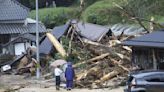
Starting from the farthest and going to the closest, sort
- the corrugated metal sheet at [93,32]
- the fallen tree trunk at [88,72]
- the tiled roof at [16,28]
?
the tiled roof at [16,28] < the corrugated metal sheet at [93,32] < the fallen tree trunk at [88,72]

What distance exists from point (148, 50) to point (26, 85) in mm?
7636

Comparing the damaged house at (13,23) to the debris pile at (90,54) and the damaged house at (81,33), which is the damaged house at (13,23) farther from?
the debris pile at (90,54)

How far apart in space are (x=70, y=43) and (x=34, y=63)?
117 inches

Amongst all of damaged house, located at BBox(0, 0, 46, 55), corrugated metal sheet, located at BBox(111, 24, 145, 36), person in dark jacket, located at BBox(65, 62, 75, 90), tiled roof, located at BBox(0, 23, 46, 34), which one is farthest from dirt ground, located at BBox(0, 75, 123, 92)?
tiled roof, located at BBox(0, 23, 46, 34)

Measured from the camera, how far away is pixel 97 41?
37375 mm

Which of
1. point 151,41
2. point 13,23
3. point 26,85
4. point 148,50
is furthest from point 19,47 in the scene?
point 151,41

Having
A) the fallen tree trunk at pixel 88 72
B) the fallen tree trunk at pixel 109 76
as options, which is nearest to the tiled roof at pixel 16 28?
the fallen tree trunk at pixel 88 72

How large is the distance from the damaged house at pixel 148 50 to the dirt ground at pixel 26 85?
251 cm

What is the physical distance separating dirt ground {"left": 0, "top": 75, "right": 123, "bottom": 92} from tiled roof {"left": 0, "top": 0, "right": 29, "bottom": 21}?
16.2m

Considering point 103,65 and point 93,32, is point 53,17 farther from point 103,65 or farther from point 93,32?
point 103,65

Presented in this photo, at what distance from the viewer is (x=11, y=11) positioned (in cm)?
5344

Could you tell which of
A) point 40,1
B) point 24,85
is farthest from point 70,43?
point 40,1

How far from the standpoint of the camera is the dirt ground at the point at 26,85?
29572 millimetres

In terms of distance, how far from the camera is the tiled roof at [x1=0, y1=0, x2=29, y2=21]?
172 feet
